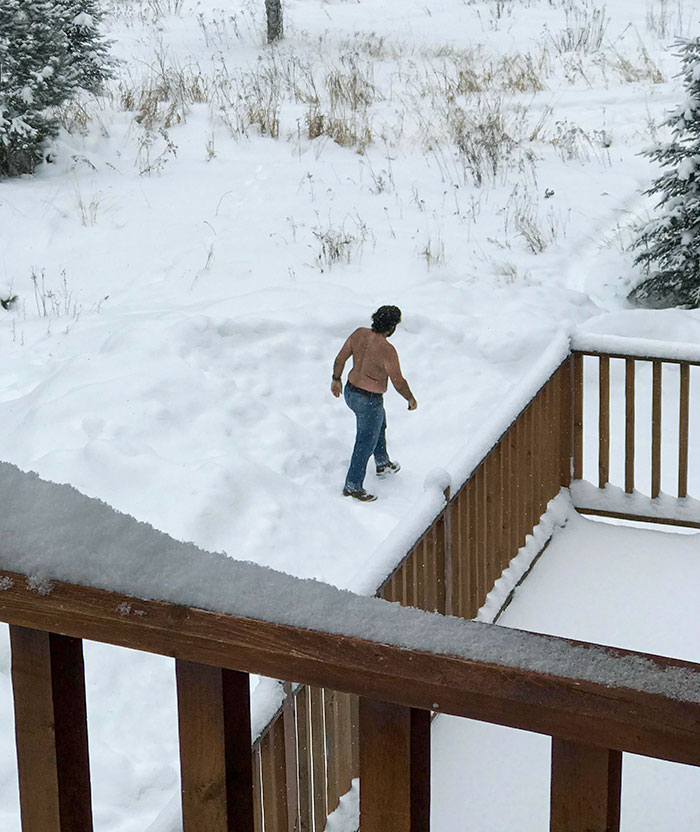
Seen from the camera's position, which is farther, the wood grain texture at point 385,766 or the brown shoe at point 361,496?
the brown shoe at point 361,496

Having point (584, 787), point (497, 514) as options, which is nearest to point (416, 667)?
point (584, 787)

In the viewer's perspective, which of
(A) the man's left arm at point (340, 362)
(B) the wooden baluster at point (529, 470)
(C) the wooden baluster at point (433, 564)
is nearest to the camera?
(C) the wooden baluster at point (433, 564)

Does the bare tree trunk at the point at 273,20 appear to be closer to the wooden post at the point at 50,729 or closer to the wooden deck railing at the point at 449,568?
the wooden deck railing at the point at 449,568

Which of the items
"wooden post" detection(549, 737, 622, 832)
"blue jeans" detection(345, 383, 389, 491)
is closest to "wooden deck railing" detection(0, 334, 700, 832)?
"wooden post" detection(549, 737, 622, 832)

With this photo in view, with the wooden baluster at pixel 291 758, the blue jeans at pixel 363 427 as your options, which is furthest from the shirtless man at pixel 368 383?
the wooden baluster at pixel 291 758

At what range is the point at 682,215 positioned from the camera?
9805 mm

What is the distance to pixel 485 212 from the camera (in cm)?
1216

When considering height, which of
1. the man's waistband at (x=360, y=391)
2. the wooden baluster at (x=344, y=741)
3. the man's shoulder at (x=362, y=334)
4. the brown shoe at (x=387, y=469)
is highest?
the man's shoulder at (x=362, y=334)

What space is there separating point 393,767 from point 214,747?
0.20m

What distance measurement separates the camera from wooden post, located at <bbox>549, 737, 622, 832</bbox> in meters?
1.11

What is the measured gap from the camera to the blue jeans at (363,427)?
752 cm

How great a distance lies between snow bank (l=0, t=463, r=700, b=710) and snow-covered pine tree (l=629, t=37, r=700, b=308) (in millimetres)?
9105

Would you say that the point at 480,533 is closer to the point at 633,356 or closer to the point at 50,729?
the point at 633,356

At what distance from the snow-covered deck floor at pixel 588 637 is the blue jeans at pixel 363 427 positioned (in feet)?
5.76
